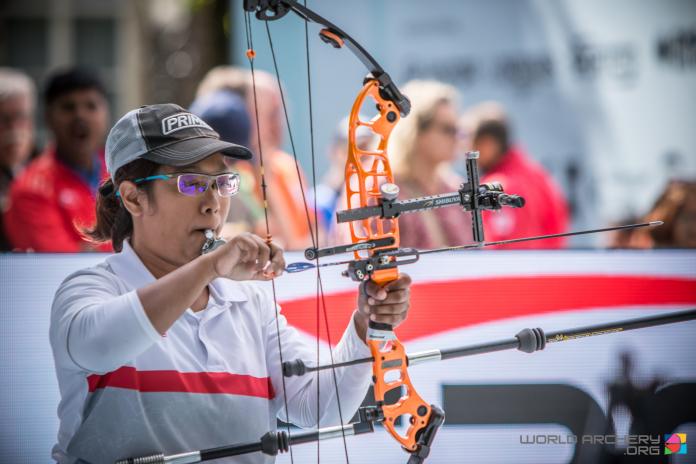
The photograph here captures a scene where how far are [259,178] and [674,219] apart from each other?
2.18 metres

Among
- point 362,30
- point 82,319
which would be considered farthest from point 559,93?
point 82,319

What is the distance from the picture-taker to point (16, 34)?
10070 millimetres

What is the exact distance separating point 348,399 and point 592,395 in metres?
0.90

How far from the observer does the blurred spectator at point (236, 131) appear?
3701 mm

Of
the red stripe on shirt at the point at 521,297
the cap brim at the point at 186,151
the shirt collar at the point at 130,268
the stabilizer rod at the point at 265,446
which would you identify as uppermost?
the cap brim at the point at 186,151

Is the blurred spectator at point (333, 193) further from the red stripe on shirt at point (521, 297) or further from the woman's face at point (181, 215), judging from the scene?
the woman's face at point (181, 215)

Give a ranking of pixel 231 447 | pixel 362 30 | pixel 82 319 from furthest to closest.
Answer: pixel 362 30
pixel 231 447
pixel 82 319

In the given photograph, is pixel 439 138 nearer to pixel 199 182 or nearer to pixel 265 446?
pixel 199 182

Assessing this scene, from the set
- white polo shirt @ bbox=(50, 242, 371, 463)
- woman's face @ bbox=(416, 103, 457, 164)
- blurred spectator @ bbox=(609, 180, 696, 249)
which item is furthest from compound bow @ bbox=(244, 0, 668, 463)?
blurred spectator @ bbox=(609, 180, 696, 249)

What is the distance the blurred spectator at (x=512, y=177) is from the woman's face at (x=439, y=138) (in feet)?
1.68

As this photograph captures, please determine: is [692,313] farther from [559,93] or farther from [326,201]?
[559,93]

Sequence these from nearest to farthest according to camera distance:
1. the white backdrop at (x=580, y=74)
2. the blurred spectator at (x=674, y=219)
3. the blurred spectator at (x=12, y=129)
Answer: the blurred spectator at (x=674, y=219) < the blurred spectator at (x=12, y=129) < the white backdrop at (x=580, y=74)

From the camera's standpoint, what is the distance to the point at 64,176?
3.96 meters

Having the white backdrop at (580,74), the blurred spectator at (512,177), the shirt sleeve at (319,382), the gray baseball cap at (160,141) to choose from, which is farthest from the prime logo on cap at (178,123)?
the white backdrop at (580,74)
